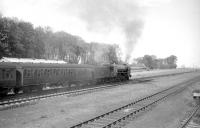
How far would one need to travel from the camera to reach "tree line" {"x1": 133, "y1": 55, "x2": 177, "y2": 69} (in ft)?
436

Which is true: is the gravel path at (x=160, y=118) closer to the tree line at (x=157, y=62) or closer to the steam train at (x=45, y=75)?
the steam train at (x=45, y=75)

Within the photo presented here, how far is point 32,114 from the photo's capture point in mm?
14648

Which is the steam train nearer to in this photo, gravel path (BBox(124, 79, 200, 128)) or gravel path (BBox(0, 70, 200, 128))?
gravel path (BBox(0, 70, 200, 128))

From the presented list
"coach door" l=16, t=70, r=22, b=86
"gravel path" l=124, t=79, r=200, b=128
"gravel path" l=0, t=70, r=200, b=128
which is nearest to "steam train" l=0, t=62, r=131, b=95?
"coach door" l=16, t=70, r=22, b=86

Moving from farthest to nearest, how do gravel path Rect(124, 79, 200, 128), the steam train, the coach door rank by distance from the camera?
the coach door < the steam train < gravel path Rect(124, 79, 200, 128)

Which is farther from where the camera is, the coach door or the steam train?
the coach door

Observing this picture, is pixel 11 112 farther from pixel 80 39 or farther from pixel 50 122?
pixel 80 39

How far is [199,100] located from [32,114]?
1433cm

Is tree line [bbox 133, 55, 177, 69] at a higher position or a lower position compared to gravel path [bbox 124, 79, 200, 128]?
higher

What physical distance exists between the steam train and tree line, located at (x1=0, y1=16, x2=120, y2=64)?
823 cm

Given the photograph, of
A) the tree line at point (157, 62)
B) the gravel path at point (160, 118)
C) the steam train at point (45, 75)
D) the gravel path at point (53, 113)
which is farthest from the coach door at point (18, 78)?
the tree line at point (157, 62)

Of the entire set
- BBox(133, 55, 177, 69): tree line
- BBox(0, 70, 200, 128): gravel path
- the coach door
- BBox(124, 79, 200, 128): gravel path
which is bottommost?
BBox(124, 79, 200, 128): gravel path

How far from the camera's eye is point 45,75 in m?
24.5

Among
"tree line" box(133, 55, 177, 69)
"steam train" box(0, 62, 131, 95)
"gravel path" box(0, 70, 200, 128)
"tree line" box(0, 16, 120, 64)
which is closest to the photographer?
"gravel path" box(0, 70, 200, 128)
